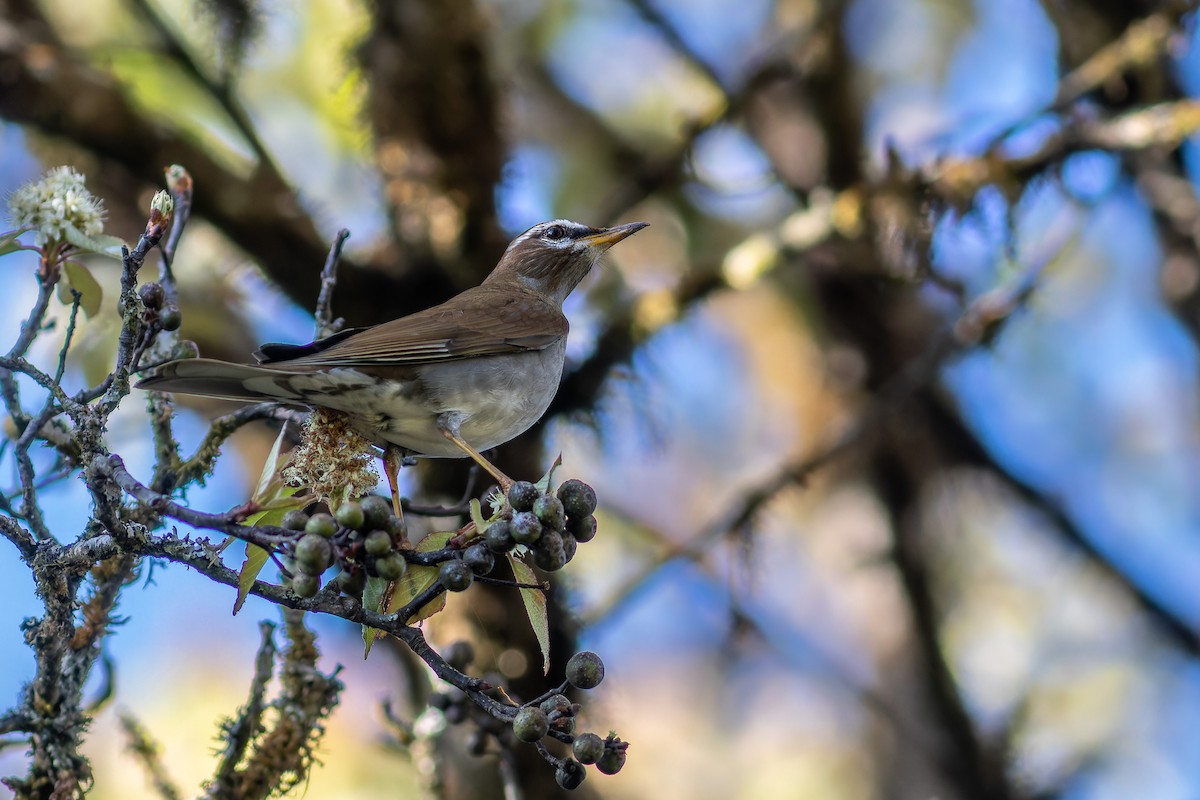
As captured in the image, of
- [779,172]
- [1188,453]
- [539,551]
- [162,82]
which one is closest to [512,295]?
[539,551]

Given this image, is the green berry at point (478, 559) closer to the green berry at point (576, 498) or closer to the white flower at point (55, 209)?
the green berry at point (576, 498)

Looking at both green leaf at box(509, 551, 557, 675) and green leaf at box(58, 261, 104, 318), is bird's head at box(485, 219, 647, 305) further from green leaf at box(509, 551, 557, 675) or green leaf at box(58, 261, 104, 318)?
green leaf at box(509, 551, 557, 675)

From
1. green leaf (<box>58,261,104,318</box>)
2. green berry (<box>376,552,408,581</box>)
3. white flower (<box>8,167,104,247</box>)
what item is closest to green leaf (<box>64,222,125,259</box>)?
white flower (<box>8,167,104,247</box>)

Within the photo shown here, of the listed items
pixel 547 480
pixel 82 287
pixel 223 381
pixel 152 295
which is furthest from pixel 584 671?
pixel 82 287

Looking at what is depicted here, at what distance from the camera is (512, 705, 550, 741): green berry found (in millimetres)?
2477

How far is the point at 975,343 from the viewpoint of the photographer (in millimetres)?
6883

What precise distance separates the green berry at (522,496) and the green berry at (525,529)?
0.08 meters

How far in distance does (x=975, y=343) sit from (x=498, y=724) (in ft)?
13.7

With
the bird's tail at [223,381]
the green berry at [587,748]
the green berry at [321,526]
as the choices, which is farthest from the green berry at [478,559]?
the bird's tail at [223,381]

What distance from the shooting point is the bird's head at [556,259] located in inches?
243

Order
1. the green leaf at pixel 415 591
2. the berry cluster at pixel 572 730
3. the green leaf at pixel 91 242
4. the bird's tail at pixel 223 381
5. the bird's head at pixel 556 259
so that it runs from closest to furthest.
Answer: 1. the berry cluster at pixel 572 730
2. the green leaf at pixel 415 591
3. the green leaf at pixel 91 242
4. the bird's tail at pixel 223 381
5. the bird's head at pixel 556 259

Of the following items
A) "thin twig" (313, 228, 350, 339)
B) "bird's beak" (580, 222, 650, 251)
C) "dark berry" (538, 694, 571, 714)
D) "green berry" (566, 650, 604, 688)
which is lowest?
"dark berry" (538, 694, 571, 714)

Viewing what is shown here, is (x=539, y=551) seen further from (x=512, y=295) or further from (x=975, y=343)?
(x=975, y=343)

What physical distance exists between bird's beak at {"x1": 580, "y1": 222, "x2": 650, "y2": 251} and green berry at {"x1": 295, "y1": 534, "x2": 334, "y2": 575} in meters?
3.48
